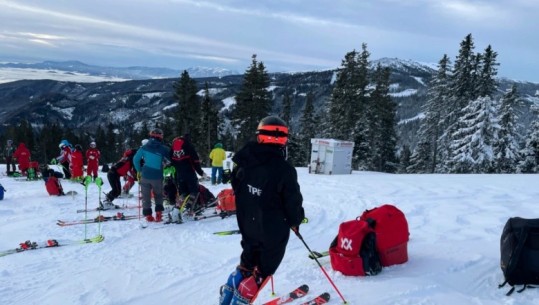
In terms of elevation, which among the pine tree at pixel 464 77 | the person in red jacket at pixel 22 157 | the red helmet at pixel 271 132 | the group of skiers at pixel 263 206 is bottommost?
the person in red jacket at pixel 22 157

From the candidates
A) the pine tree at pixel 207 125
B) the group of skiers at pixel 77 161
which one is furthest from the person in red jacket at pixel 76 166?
the pine tree at pixel 207 125

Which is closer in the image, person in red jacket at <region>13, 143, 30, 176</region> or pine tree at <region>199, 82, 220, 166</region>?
person in red jacket at <region>13, 143, 30, 176</region>

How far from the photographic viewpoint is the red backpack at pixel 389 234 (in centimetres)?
Answer: 551

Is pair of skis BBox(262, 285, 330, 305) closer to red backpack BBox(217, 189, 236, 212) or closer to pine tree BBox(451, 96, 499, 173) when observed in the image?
red backpack BBox(217, 189, 236, 212)

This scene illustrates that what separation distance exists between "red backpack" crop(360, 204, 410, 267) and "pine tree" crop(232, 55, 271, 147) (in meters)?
33.4

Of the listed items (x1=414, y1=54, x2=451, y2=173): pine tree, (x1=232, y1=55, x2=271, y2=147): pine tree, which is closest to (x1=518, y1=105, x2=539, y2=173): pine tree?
(x1=414, y1=54, x2=451, y2=173): pine tree

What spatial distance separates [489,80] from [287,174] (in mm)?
40917

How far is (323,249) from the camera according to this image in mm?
6988

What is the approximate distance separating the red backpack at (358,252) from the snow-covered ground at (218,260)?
13 centimetres

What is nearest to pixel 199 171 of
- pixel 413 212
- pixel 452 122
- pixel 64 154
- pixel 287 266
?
pixel 287 266

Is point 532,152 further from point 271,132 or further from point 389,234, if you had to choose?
point 271,132

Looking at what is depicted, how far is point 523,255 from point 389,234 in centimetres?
161

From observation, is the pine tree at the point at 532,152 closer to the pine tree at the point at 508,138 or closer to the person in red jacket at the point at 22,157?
the pine tree at the point at 508,138

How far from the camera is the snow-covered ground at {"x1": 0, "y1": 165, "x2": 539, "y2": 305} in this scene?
497 cm
